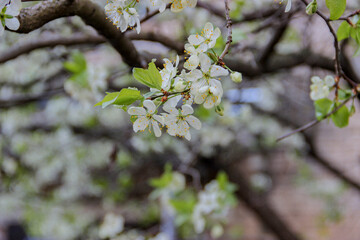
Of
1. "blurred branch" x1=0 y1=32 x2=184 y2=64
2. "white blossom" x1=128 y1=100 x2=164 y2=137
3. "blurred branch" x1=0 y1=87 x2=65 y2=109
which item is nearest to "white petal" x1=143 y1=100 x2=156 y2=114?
"white blossom" x1=128 y1=100 x2=164 y2=137

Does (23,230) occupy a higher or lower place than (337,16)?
lower

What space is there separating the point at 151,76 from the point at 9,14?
30cm

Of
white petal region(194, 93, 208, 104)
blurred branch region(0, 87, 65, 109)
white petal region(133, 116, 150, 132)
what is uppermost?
white petal region(194, 93, 208, 104)

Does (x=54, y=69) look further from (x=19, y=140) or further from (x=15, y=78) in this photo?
(x=19, y=140)

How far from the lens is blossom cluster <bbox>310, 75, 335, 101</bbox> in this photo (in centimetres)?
90

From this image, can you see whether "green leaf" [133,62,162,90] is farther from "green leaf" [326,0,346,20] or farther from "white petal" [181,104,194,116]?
"green leaf" [326,0,346,20]

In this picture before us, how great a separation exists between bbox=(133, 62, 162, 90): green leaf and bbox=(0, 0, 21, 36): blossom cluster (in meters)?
0.25

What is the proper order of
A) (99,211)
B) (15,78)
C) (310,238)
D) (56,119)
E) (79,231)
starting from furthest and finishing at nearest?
1. (99,211)
2. (79,231)
3. (310,238)
4. (56,119)
5. (15,78)

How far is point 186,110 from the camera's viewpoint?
0.66 meters

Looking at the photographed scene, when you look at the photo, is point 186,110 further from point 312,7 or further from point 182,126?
point 312,7

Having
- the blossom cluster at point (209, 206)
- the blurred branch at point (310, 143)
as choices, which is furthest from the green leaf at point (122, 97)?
the blurred branch at point (310, 143)

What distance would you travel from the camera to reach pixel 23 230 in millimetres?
4742

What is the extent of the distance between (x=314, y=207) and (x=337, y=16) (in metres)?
3.20

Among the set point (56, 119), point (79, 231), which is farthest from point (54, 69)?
point (79, 231)
